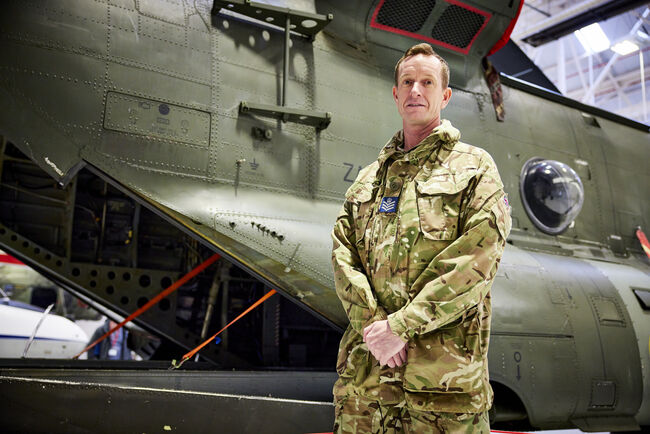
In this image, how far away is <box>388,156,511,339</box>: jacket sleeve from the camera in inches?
61.4

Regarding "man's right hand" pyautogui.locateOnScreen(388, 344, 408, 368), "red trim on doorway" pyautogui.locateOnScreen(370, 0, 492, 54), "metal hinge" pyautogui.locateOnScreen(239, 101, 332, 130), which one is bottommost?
"man's right hand" pyautogui.locateOnScreen(388, 344, 408, 368)

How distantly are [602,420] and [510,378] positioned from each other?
1045 mm

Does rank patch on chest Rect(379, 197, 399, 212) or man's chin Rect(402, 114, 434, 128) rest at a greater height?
man's chin Rect(402, 114, 434, 128)

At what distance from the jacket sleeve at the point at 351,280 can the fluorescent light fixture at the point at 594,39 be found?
12949 millimetres

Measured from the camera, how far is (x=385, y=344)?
1.59 m

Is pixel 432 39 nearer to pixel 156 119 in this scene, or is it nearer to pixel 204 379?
pixel 156 119

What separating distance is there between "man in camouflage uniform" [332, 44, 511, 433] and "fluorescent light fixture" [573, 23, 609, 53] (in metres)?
12.8

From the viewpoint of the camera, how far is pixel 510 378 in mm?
3477

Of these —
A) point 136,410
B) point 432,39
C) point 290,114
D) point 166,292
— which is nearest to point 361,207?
point 136,410

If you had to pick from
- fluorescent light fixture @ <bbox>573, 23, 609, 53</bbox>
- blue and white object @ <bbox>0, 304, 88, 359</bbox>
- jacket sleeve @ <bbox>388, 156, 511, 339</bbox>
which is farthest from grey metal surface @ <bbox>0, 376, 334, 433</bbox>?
fluorescent light fixture @ <bbox>573, 23, 609, 53</bbox>

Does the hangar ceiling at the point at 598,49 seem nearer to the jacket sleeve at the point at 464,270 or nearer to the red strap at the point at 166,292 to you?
the red strap at the point at 166,292

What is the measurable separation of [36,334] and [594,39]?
13.7 m

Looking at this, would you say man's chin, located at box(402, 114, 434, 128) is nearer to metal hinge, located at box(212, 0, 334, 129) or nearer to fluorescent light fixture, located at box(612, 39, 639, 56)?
metal hinge, located at box(212, 0, 334, 129)

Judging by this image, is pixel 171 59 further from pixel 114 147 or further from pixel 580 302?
pixel 580 302
